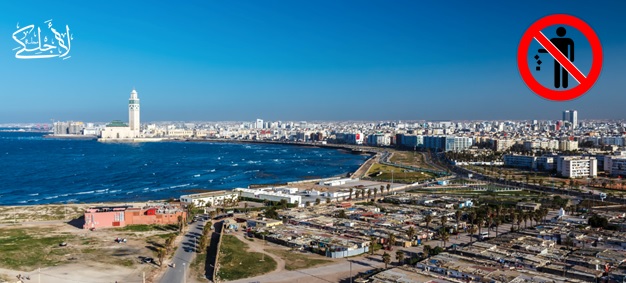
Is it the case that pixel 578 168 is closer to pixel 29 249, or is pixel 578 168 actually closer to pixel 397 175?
pixel 397 175

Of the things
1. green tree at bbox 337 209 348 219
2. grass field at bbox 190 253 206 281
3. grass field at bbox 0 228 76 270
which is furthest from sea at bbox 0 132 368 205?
grass field at bbox 190 253 206 281

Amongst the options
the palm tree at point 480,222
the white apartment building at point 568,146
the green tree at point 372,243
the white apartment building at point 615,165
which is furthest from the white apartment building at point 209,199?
the white apartment building at point 568,146

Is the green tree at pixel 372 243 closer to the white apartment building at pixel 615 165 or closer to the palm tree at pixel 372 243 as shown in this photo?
the palm tree at pixel 372 243

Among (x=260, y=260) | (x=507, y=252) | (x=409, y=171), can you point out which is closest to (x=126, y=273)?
(x=260, y=260)

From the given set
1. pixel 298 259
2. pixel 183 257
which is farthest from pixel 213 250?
pixel 298 259

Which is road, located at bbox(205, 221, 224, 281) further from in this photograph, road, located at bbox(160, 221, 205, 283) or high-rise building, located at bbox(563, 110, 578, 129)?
high-rise building, located at bbox(563, 110, 578, 129)

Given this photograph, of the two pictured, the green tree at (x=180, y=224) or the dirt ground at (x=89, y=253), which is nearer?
the dirt ground at (x=89, y=253)

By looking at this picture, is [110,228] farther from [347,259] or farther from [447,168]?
[447,168]
